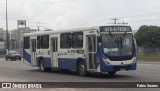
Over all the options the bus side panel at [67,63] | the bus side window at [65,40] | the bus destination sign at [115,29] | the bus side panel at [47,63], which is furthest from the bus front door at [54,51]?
the bus destination sign at [115,29]

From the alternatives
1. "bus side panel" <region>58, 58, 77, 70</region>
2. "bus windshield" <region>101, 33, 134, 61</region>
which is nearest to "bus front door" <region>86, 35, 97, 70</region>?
"bus windshield" <region>101, 33, 134, 61</region>

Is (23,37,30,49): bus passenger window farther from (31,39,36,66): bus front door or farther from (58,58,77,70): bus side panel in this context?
(58,58,77,70): bus side panel

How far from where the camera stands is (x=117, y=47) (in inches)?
852

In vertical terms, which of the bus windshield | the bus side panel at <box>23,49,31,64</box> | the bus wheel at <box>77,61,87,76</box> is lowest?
the bus wheel at <box>77,61,87,76</box>

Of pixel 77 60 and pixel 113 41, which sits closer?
pixel 113 41

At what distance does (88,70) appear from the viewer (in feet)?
73.5

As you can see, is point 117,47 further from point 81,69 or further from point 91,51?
point 81,69

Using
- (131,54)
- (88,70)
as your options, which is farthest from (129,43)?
(88,70)

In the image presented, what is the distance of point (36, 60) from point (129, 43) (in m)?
9.62

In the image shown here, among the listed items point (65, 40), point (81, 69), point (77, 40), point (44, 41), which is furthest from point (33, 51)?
point (81, 69)

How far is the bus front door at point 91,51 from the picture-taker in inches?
862

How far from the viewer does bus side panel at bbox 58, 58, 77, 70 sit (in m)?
24.1

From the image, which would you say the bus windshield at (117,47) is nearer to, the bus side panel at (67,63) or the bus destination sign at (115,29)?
the bus destination sign at (115,29)

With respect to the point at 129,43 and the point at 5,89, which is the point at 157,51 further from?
the point at 5,89
